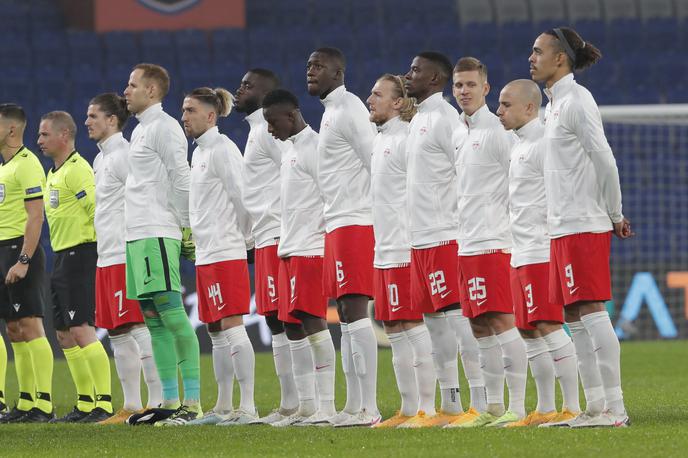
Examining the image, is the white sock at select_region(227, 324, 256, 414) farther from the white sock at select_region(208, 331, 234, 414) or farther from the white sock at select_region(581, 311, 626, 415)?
the white sock at select_region(581, 311, 626, 415)

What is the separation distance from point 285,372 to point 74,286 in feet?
5.76

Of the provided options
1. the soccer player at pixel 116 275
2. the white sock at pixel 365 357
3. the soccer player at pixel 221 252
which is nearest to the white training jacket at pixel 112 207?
the soccer player at pixel 116 275

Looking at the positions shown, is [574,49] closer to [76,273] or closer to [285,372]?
[285,372]

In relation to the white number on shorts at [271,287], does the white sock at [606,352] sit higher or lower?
lower

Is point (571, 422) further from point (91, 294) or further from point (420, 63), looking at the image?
point (91, 294)

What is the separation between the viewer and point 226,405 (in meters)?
8.58

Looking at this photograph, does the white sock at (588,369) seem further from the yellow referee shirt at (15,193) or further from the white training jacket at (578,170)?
the yellow referee shirt at (15,193)

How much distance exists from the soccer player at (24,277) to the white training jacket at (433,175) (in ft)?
10.1

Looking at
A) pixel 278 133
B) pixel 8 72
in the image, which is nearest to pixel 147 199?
pixel 278 133

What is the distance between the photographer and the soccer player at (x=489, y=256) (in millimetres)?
7348

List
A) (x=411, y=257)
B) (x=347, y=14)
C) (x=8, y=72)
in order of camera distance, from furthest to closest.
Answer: (x=347, y=14)
(x=8, y=72)
(x=411, y=257)

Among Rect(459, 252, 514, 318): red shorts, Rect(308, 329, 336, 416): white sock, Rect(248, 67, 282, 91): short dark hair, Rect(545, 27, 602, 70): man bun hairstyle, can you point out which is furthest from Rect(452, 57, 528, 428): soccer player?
Rect(248, 67, 282, 91): short dark hair

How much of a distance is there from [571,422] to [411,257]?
4.45ft

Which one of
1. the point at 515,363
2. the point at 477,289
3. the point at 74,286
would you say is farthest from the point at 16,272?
the point at 515,363
